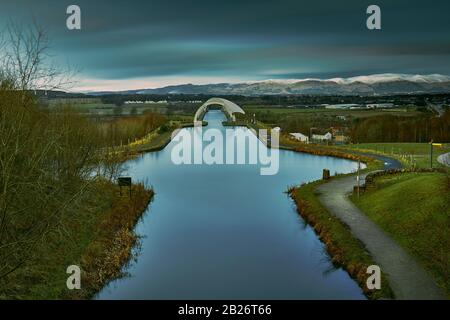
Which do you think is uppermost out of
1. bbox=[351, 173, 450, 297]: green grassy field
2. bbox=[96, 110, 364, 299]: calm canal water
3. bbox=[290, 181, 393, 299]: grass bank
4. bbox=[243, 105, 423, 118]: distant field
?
bbox=[243, 105, 423, 118]: distant field

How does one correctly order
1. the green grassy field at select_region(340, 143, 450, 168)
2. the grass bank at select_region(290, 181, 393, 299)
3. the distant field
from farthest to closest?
1. the distant field
2. the green grassy field at select_region(340, 143, 450, 168)
3. the grass bank at select_region(290, 181, 393, 299)

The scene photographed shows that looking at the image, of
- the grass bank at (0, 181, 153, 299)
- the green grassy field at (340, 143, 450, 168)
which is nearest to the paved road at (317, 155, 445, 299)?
the grass bank at (0, 181, 153, 299)

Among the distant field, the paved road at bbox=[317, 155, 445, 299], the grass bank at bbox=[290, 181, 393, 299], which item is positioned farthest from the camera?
the distant field

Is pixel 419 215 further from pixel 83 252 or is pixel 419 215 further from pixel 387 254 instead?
pixel 83 252

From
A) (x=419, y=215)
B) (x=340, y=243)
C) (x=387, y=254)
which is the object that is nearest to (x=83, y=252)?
(x=340, y=243)

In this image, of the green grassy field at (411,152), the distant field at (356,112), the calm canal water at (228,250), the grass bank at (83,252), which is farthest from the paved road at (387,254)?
the distant field at (356,112)

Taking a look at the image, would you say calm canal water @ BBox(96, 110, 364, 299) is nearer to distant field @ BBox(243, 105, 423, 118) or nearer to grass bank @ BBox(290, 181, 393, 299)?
grass bank @ BBox(290, 181, 393, 299)
